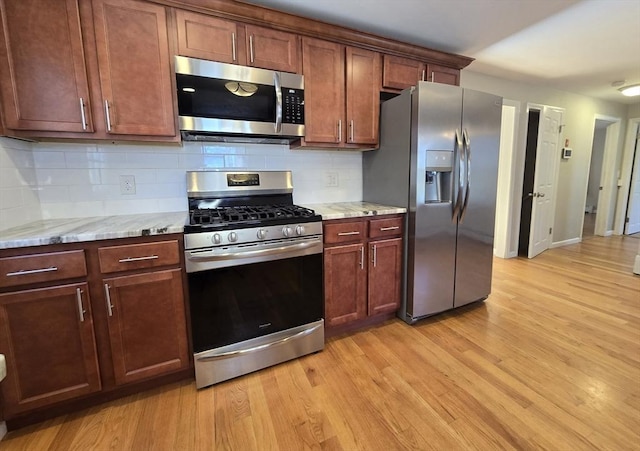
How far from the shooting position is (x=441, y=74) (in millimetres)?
2531

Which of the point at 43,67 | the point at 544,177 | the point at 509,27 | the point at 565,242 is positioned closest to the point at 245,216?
the point at 43,67

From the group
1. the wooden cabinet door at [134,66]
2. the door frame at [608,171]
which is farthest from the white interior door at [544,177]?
the wooden cabinet door at [134,66]

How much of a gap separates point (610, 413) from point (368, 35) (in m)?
2.72

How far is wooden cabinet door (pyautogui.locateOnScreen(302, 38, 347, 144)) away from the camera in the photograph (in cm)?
204

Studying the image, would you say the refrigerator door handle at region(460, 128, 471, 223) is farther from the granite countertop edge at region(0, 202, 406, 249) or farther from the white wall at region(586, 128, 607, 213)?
the white wall at region(586, 128, 607, 213)

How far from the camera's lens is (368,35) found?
213 centimetres

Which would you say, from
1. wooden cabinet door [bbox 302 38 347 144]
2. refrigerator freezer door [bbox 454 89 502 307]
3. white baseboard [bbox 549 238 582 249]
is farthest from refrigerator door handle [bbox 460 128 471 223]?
white baseboard [bbox 549 238 582 249]

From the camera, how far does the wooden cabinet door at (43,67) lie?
1.41 metres

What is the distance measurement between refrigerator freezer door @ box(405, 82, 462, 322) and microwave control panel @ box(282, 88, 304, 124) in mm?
826

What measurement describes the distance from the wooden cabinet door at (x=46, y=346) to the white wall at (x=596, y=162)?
30.7 feet

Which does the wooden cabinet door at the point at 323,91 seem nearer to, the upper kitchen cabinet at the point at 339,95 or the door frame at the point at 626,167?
the upper kitchen cabinet at the point at 339,95

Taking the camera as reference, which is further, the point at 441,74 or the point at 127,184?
the point at 441,74

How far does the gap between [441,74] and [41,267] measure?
3.10 m

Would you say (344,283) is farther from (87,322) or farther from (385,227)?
(87,322)
